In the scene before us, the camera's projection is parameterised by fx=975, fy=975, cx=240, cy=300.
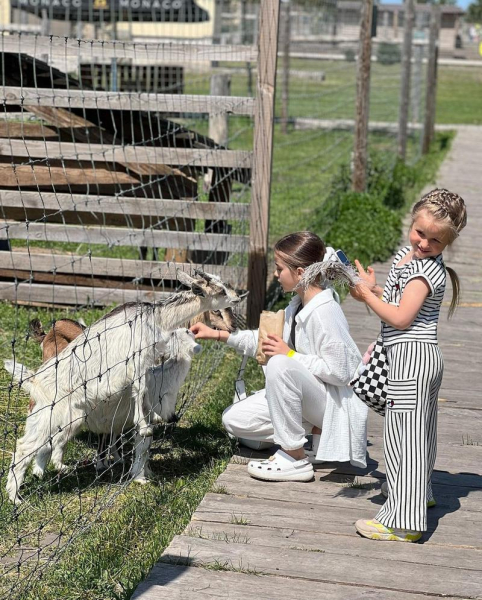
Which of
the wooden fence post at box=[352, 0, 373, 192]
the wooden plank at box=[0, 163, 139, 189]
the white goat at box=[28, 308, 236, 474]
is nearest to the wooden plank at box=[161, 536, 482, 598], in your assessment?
the white goat at box=[28, 308, 236, 474]

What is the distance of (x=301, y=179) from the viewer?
1545 centimetres

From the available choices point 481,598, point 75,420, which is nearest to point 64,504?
point 75,420

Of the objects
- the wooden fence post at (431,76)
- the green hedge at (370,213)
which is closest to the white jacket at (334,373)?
the green hedge at (370,213)

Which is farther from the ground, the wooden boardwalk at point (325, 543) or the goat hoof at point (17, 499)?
the wooden boardwalk at point (325, 543)

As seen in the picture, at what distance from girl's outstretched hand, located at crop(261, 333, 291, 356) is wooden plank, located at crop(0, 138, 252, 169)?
2684 millimetres

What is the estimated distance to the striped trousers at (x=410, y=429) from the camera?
3969 mm

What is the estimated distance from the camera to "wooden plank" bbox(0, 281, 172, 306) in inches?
301

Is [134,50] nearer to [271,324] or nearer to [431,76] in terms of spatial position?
[271,324]

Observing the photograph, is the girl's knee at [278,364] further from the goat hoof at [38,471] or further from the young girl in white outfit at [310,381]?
the goat hoof at [38,471]

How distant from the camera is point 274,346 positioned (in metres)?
4.53

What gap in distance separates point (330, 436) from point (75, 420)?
1.19 meters

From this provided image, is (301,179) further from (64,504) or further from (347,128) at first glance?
(64,504)

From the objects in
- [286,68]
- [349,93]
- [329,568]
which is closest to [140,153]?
[329,568]

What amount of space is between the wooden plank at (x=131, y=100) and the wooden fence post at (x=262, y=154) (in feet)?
0.57
